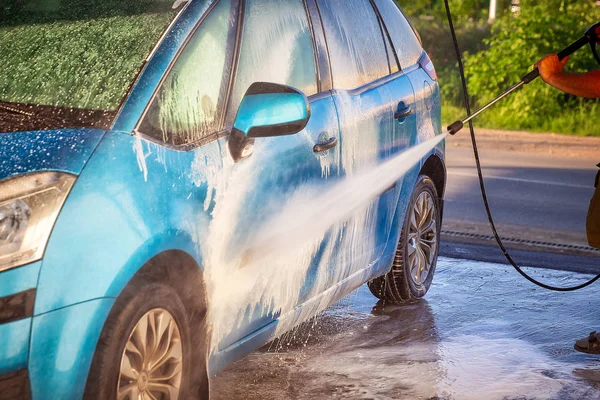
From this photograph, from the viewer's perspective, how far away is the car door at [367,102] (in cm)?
575

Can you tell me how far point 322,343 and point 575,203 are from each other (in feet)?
21.6

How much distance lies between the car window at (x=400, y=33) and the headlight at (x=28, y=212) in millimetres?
3515

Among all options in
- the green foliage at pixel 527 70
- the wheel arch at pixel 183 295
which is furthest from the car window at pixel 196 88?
the green foliage at pixel 527 70

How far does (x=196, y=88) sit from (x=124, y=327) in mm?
1067

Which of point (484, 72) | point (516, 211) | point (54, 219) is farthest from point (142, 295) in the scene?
point (484, 72)

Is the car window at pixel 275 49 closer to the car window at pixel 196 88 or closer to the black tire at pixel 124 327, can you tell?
the car window at pixel 196 88

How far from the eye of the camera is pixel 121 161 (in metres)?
3.95

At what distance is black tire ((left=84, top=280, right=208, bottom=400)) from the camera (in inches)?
150

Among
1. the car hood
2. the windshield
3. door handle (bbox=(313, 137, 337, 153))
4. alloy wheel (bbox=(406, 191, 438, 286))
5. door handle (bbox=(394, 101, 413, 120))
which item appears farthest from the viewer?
alloy wheel (bbox=(406, 191, 438, 286))

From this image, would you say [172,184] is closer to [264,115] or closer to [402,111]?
[264,115]

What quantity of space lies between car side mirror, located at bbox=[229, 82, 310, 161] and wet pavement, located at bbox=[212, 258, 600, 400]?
1347mm

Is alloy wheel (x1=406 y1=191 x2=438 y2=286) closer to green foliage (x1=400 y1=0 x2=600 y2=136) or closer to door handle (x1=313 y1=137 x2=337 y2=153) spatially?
door handle (x1=313 y1=137 x2=337 y2=153)

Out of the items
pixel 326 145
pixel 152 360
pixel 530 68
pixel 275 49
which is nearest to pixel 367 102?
pixel 326 145

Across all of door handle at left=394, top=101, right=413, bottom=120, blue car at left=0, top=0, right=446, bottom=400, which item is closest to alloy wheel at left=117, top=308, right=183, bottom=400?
blue car at left=0, top=0, right=446, bottom=400
